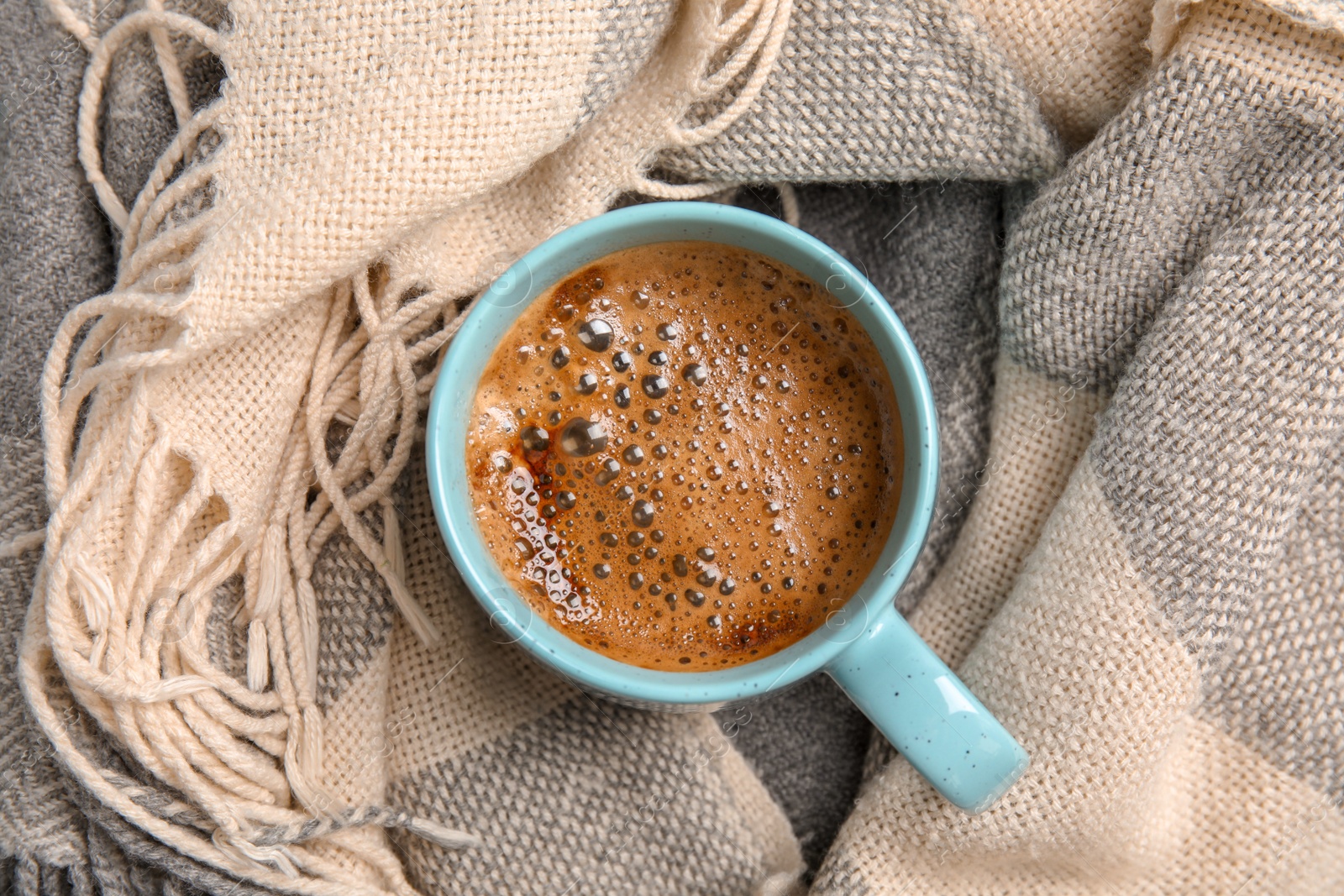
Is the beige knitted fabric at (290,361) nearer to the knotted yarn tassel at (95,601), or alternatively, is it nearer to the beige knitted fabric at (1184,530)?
the knotted yarn tassel at (95,601)

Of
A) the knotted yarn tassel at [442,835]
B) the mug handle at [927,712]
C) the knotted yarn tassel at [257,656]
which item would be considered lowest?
the knotted yarn tassel at [442,835]

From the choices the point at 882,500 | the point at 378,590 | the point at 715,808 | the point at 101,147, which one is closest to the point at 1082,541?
the point at 882,500

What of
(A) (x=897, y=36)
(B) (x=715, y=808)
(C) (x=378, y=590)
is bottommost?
(B) (x=715, y=808)

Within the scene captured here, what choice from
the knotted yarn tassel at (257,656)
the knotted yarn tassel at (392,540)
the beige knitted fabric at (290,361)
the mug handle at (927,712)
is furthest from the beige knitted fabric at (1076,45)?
the knotted yarn tassel at (257,656)

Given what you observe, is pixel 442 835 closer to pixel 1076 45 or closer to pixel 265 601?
pixel 265 601

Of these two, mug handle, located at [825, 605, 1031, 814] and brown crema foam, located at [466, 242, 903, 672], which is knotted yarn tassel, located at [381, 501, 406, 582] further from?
mug handle, located at [825, 605, 1031, 814]

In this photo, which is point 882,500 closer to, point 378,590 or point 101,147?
point 378,590

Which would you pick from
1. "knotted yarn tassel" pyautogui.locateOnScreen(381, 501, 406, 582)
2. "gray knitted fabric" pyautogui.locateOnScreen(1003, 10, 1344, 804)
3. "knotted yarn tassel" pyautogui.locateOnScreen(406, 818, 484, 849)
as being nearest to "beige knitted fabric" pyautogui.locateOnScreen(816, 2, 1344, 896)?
"gray knitted fabric" pyautogui.locateOnScreen(1003, 10, 1344, 804)
